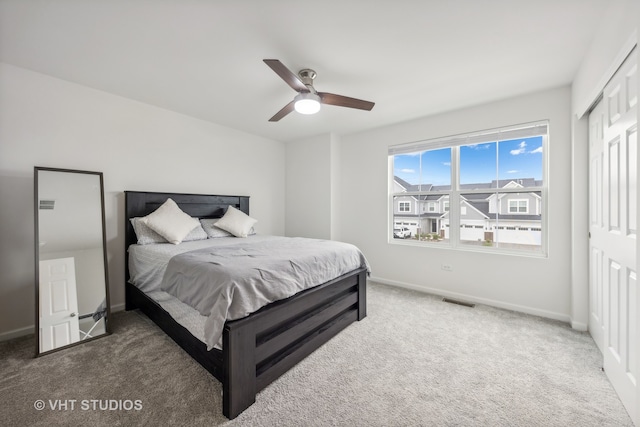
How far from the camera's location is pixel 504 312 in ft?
9.60

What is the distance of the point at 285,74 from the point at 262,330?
191 centimetres

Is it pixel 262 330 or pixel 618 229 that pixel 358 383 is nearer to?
pixel 262 330

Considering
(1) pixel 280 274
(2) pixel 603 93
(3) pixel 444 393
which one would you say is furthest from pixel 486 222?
(1) pixel 280 274

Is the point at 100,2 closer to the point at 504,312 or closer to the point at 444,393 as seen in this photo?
the point at 444,393

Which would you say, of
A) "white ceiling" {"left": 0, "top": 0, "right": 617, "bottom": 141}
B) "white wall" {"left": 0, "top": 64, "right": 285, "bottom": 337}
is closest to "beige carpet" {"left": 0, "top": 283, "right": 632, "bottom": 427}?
"white wall" {"left": 0, "top": 64, "right": 285, "bottom": 337}

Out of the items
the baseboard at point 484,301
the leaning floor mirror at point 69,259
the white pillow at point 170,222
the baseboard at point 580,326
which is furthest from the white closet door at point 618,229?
the leaning floor mirror at point 69,259

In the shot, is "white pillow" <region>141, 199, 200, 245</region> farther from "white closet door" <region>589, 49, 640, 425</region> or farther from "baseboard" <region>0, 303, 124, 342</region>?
"white closet door" <region>589, 49, 640, 425</region>

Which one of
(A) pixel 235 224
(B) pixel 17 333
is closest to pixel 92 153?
(A) pixel 235 224

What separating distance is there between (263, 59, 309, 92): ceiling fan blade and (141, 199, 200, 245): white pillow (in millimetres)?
2113

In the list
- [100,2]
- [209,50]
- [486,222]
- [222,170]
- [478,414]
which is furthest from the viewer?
[222,170]

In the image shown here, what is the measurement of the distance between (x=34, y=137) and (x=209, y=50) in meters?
2.03

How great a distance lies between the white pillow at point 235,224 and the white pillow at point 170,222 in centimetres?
41

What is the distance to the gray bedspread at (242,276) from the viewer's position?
1524 millimetres

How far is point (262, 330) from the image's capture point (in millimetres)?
1683
